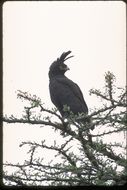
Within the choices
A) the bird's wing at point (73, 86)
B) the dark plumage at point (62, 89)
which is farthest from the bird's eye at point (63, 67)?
the bird's wing at point (73, 86)

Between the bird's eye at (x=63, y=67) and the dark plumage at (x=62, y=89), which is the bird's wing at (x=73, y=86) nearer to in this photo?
the dark plumage at (x=62, y=89)

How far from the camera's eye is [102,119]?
2.21 meters

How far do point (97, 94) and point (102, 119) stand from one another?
166 mm

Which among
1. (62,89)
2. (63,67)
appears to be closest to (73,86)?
(62,89)

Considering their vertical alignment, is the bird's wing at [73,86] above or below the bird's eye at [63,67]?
below

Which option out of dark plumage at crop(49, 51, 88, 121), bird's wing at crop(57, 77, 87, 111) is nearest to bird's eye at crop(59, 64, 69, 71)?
dark plumage at crop(49, 51, 88, 121)

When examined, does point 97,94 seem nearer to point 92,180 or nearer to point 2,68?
point 92,180

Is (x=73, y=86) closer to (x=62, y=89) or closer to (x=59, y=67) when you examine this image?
(x=62, y=89)

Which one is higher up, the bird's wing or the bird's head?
the bird's head

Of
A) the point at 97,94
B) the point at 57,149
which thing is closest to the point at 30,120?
the point at 57,149

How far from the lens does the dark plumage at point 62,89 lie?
444cm

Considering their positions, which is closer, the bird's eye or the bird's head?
the bird's head

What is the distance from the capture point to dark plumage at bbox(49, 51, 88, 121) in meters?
4.44

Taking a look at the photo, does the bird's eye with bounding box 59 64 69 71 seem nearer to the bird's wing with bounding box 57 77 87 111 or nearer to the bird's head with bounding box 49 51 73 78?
the bird's head with bounding box 49 51 73 78
